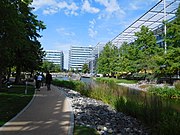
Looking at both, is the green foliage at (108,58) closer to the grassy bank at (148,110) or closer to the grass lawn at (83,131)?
the grassy bank at (148,110)

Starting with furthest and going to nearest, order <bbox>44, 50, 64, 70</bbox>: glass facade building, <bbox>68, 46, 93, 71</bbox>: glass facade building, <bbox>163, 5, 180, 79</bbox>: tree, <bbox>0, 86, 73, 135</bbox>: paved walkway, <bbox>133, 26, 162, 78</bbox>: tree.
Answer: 1. <bbox>44, 50, 64, 70</bbox>: glass facade building
2. <bbox>68, 46, 93, 71</bbox>: glass facade building
3. <bbox>133, 26, 162, 78</bbox>: tree
4. <bbox>163, 5, 180, 79</bbox>: tree
5. <bbox>0, 86, 73, 135</bbox>: paved walkway

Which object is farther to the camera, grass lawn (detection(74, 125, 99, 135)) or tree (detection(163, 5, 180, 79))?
tree (detection(163, 5, 180, 79))

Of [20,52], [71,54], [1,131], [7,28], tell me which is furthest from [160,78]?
[71,54]

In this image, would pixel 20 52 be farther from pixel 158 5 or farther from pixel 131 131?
A: pixel 158 5

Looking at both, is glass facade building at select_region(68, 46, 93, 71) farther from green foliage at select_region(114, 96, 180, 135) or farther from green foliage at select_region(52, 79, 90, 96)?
green foliage at select_region(114, 96, 180, 135)

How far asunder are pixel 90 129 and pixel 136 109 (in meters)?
3.60

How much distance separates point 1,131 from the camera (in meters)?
7.15

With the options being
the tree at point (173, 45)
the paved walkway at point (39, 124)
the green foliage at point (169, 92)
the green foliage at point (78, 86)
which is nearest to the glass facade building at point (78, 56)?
the green foliage at point (78, 86)

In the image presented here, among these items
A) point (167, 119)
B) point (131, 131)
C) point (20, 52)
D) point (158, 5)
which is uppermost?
point (158, 5)

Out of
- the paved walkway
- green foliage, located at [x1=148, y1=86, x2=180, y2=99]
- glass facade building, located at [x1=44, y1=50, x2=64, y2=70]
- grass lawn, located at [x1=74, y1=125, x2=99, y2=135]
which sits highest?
glass facade building, located at [x1=44, y1=50, x2=64, y2=70]

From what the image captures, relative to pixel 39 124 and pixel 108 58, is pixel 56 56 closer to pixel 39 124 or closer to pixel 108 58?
pixel 108 58

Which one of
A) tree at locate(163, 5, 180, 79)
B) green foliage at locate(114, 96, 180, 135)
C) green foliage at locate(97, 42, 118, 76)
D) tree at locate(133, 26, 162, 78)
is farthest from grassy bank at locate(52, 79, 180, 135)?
green foliage at locate(97, 42, 118, 76)

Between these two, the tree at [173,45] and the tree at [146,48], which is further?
the tree at [146,48]

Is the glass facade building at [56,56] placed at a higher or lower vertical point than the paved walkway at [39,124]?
higher
